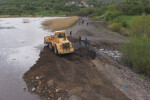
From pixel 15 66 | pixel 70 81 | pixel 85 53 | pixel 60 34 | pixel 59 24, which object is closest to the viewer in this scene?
pixel 70 81

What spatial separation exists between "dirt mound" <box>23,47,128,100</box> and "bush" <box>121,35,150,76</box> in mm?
3813

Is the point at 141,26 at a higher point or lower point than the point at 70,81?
higher

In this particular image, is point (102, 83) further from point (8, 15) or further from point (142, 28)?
point (8, 15)

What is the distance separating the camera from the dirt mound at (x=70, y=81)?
1144 centimetres

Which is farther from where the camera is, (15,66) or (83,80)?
(15,66)

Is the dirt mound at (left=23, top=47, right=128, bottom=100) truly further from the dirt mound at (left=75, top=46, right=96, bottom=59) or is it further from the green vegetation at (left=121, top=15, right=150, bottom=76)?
the green vegetation at (left=121, top=15, right=150, bottom=76)

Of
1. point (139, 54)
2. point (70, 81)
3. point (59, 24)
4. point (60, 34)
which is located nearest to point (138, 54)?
point (139, 54)

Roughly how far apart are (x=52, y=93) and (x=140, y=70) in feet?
26.5

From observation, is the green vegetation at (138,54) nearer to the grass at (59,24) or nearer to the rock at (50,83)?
the rock at (50,83)

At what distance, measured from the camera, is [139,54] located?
15.6 meters

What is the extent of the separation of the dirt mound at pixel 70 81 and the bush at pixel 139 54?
12.5 ft

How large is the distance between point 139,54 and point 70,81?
6807 mm

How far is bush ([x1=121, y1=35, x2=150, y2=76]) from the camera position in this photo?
1484 centimetres

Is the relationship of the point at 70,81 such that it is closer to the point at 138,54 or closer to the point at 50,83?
the point at 50,83
